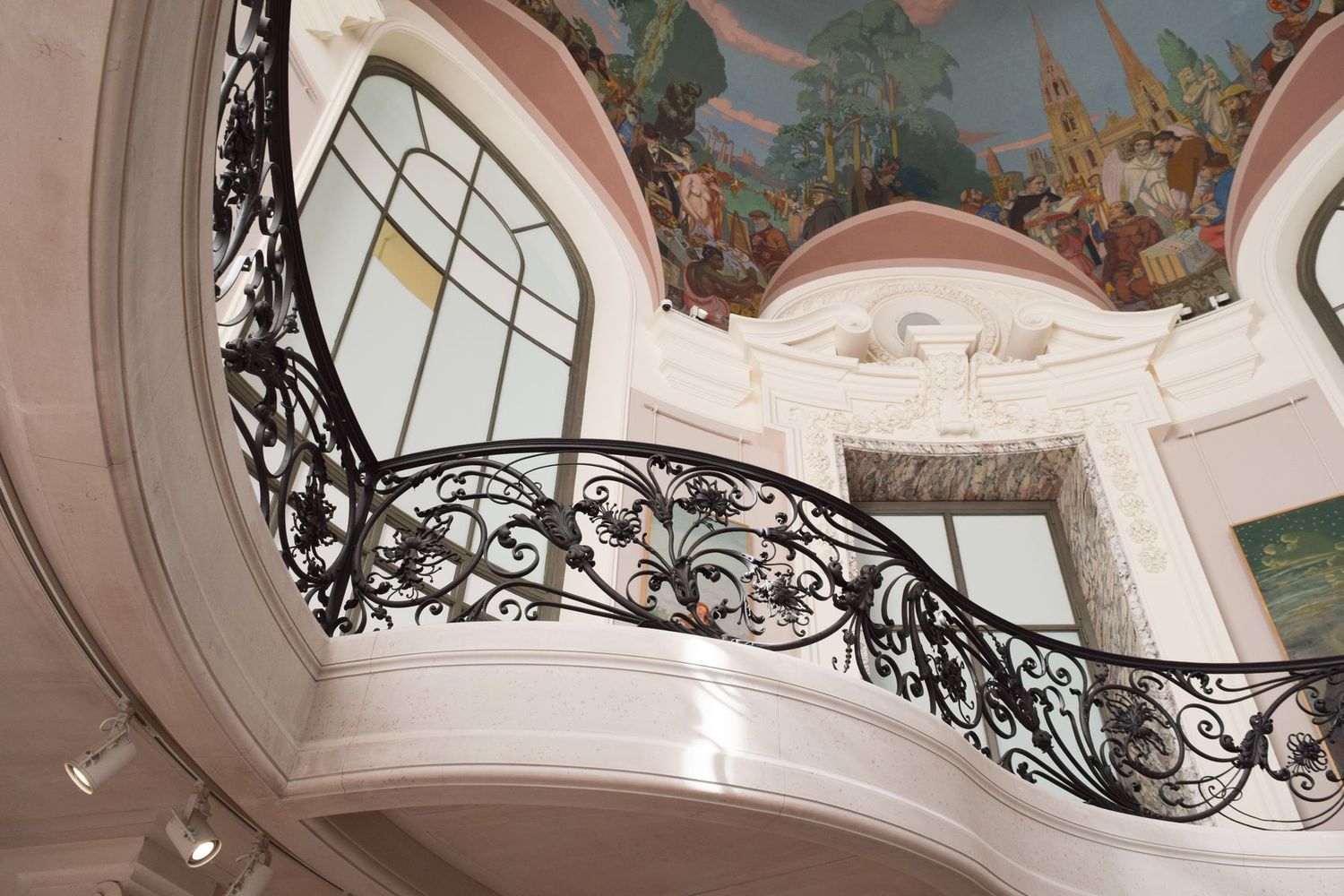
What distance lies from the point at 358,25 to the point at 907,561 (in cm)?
530

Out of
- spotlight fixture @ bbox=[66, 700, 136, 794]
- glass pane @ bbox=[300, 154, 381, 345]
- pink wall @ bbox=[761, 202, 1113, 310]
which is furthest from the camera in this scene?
pink wall @ bbox=[761, 202, 1113, 310]

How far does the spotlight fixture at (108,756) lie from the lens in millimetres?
2750

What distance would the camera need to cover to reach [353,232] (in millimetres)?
6871

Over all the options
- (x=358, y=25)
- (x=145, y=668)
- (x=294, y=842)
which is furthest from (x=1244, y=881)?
(x=358, y=25)

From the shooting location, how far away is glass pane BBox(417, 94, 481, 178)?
8.55 meters

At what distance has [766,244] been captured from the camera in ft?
34.9

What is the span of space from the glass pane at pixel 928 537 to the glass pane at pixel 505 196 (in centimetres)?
382

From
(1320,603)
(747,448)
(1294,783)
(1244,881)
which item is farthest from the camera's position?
(747,448)

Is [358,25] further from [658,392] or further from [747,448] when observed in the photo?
[747,448]

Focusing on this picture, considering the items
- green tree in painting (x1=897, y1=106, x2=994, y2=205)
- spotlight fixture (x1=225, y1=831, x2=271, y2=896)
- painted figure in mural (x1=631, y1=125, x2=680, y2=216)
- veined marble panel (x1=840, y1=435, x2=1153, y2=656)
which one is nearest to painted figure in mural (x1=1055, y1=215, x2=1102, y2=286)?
green tree in painting (x1=897, y1=106, x2=994, y2=205)

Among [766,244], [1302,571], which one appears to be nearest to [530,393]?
[766,244]

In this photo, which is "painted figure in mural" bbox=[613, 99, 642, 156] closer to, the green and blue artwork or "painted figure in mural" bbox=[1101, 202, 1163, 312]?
"painted figure in mural" bbox=[1101, 202, 1163, 312]

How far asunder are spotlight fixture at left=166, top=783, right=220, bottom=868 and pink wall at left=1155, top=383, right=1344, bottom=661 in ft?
20.1

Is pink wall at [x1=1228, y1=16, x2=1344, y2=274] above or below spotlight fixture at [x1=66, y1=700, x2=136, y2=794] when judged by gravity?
above
